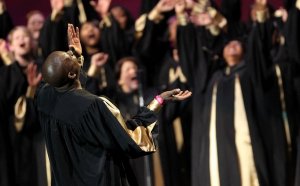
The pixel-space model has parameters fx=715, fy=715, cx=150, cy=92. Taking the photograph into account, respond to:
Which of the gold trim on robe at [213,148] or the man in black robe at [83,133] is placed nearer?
the man in black robe at [83,133]

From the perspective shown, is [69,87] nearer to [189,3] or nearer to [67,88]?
[67,88]

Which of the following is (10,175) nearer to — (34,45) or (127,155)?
(34,45)

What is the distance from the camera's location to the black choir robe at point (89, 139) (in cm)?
359

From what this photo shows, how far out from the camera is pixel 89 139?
3.60 meters

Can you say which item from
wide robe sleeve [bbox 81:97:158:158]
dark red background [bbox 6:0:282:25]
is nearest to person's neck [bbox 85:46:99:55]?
dark red background [bbox 6:0:282:25]

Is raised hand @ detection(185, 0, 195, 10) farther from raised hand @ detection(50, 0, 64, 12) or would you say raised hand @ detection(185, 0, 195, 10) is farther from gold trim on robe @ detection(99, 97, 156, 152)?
gold trim on robe @ detection(99, 97, 156, 152)

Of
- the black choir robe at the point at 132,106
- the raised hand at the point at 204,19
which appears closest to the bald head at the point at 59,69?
the black choir robe at the point at 132,106

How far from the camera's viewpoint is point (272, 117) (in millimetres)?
5926

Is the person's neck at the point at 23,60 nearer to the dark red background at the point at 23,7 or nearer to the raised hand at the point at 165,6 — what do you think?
the raised hand at the point at 165,6

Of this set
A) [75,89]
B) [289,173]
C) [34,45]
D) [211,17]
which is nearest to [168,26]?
[211,17]

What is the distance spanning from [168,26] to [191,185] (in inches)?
61.2

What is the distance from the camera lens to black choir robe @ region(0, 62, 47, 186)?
5.91 meters

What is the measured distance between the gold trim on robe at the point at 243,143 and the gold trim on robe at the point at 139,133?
2199 millimetres

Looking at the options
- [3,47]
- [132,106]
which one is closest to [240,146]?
[132,106]
